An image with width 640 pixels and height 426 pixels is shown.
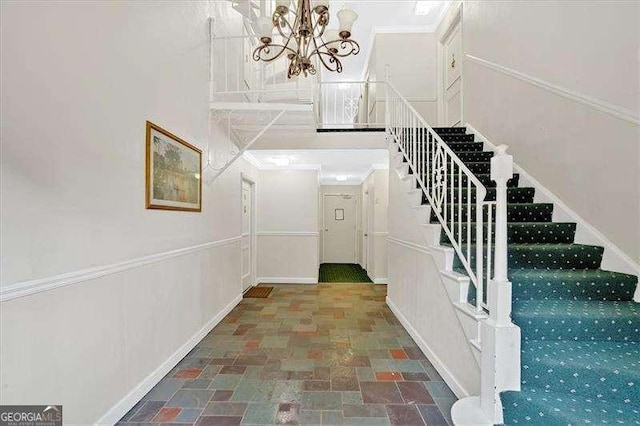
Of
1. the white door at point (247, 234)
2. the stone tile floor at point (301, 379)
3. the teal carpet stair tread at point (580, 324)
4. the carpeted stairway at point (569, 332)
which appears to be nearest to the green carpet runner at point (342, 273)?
the white door at point (247, 234)

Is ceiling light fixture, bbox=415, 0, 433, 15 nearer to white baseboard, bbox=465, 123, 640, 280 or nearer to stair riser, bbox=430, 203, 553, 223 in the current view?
white baseboard, bbox=465, 123, 640, 280

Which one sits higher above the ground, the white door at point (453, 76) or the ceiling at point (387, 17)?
the ceiling at point (387, 17)

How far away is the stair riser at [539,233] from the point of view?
2.22 meters

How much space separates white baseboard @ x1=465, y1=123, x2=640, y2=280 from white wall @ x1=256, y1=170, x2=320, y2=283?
3.63 meters

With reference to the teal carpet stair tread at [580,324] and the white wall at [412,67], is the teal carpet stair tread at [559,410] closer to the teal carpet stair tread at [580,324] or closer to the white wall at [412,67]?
the teal carpet stair tread at [580,324]

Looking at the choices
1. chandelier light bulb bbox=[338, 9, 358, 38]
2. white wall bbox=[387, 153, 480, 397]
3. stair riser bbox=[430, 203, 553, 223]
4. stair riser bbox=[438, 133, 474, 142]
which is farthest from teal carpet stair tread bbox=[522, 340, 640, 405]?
stair riser bbox=[438, 133, 474, 142]

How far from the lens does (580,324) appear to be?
1559 millimetres

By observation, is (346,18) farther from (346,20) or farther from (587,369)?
(587,369)

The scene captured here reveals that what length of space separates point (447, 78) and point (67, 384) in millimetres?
5723

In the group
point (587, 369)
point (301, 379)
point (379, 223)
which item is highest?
point (379, 223)

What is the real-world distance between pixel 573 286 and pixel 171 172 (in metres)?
2.85

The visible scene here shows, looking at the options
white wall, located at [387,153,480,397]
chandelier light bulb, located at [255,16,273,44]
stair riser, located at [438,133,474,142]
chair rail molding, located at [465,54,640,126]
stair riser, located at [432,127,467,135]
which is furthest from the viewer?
stair riser, located at [432,127,467,135]

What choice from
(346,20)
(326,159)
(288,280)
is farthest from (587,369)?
(288,280)

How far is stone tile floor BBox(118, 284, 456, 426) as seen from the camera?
71.1 inches
